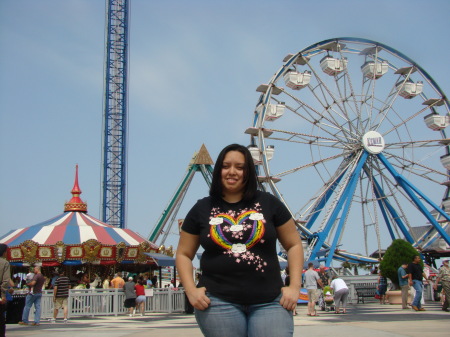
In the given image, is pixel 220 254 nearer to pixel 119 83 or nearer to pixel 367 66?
pixel 367 66

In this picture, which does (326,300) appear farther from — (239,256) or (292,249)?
(239,256)

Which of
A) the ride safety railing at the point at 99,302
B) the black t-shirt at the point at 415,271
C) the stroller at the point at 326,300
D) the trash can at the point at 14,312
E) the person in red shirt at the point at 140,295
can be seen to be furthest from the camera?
the person in red shirt at the point at 140,295

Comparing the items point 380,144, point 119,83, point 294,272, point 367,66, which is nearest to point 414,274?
point 294,272

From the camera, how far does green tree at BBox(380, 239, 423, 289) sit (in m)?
18.7

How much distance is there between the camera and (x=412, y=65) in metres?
29.6

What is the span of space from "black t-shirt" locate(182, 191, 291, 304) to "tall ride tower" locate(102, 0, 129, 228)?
141ft

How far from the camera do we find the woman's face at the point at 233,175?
3123mm

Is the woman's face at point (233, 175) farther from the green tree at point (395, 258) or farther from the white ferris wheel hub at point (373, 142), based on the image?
the white ferris wheel hub at point (373, 142)

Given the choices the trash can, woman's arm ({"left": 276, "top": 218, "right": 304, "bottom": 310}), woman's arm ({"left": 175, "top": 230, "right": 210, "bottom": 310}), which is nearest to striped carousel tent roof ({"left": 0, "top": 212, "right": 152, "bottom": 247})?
the trash can

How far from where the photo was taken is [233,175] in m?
3.12

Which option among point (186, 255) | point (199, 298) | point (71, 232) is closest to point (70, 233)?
point (71, 232)

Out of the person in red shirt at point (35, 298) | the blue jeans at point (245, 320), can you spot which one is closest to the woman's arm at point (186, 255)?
the blue jeans at point (245, 320)

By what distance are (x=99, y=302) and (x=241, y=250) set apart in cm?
1430

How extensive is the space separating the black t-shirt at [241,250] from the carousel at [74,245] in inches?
782
